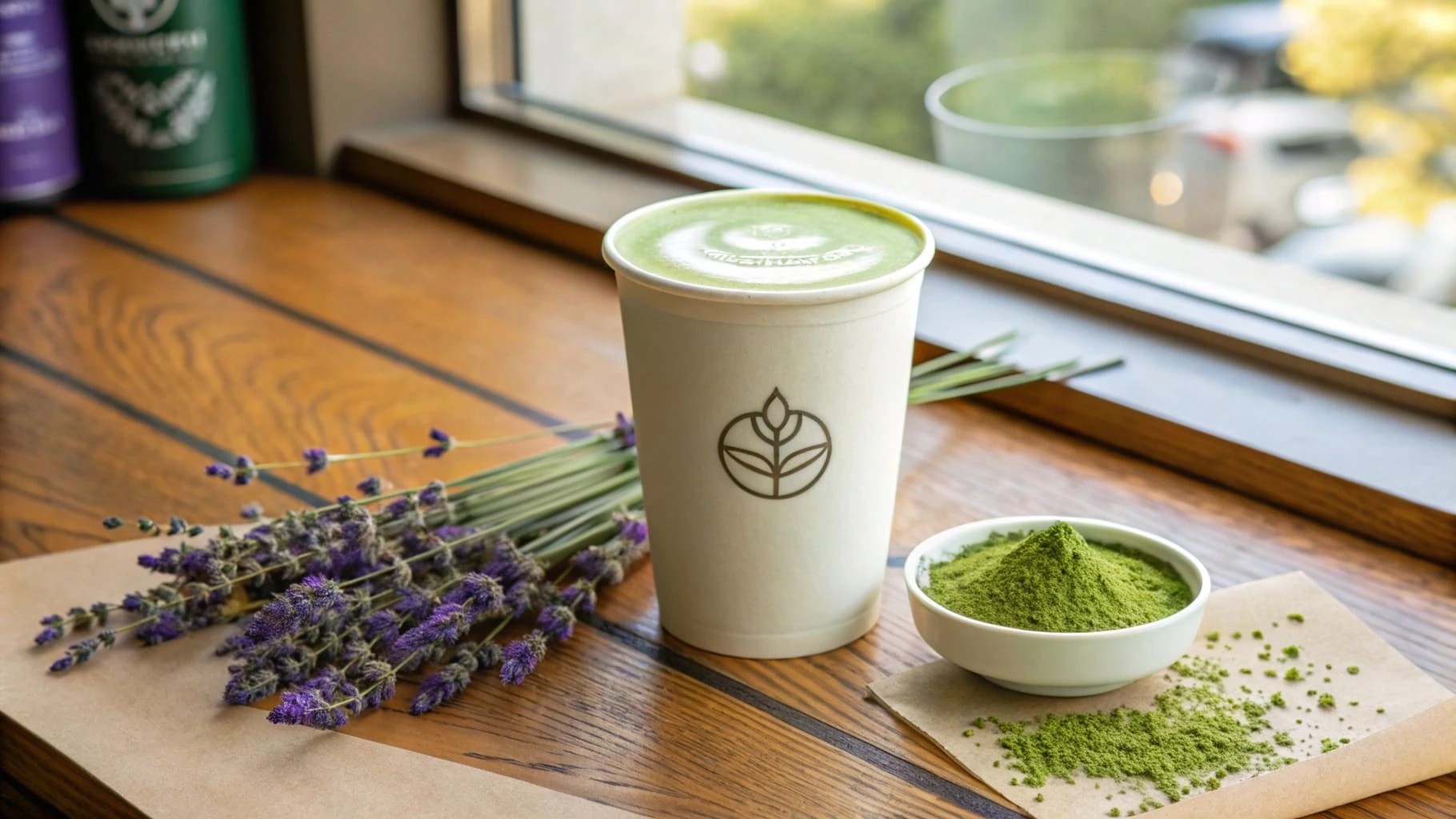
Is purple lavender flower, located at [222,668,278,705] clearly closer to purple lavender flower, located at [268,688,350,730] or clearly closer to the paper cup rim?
purple lavender flower, located at [268,688,350,730]

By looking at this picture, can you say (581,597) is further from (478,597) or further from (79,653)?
(79,653)

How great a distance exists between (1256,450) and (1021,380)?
0.52ft

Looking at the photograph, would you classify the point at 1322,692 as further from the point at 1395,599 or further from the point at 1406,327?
the point at 1406,327

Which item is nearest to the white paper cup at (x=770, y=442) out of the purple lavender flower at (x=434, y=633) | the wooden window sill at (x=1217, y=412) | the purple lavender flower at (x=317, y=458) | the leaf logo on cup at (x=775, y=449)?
the leaf logo on cup at (x=775, y=449)

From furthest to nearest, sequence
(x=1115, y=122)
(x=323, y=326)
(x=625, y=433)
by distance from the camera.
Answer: (x=1115, y=122) → (x=323, y=326) → (x=625, y=433)

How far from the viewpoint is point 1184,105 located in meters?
1.34

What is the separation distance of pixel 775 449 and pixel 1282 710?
264 mm

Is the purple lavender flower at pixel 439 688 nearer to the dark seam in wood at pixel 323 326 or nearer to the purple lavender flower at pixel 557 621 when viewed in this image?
the purple lavender flower at pixel 557 621

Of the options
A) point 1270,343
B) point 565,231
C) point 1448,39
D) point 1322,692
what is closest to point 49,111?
point 565,231

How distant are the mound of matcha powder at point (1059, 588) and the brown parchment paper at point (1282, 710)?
45mm

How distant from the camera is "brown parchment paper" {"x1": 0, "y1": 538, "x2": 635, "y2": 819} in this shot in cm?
62

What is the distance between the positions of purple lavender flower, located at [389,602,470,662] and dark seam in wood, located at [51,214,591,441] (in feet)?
0.98

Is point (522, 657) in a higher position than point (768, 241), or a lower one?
lower

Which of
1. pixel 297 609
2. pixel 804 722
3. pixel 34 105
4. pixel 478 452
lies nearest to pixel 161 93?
pixel 34 105
